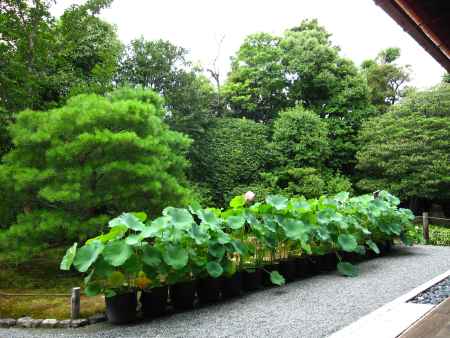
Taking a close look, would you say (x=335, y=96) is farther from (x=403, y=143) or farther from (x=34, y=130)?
(x=34, y=130)

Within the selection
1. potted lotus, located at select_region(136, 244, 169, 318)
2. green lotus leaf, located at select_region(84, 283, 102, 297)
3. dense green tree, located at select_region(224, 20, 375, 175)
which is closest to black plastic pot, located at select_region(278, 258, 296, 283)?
potted lotus, located at select_region(136, 244, 169, 318)

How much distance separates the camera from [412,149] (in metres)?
13.5

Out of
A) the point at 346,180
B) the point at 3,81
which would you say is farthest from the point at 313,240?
the point at 346,180

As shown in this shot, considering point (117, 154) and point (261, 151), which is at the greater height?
point (261, 151)

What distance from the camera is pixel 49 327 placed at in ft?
13.1

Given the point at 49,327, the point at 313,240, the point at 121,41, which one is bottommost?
the point at 49,327

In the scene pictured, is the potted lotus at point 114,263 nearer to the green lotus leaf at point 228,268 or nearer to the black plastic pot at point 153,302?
the black plastic pot at point 153,302

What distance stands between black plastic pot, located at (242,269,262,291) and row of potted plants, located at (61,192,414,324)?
12 mm

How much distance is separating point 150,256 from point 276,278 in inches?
82.3

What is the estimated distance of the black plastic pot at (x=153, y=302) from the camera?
4.14 m

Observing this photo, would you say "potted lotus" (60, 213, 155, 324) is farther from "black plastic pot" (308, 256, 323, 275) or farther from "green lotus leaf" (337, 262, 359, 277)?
"green lotus leaf" (337, 262, 359, 277)

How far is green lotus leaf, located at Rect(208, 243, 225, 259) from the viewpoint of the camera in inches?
178

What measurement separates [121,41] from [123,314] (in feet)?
37.7

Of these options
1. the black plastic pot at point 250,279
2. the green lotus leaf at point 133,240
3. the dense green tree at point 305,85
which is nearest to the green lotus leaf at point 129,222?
the green lotus leaf at point 133,240
